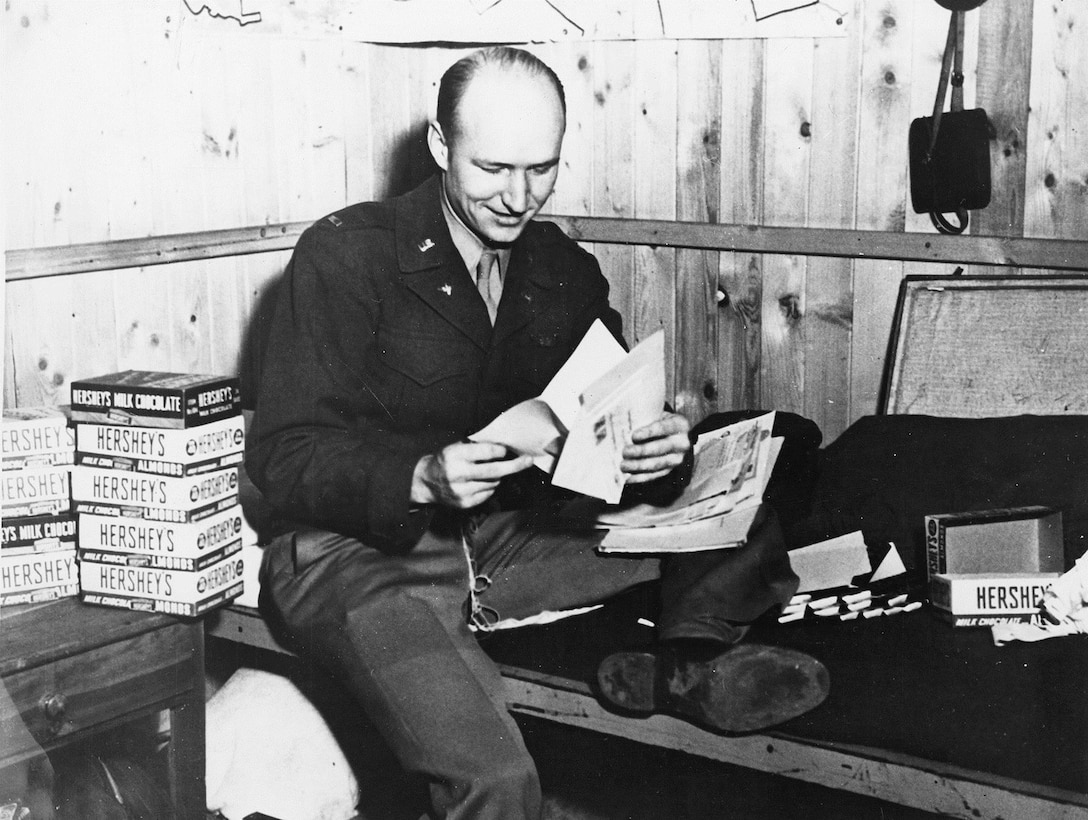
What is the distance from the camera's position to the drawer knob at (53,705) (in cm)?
179

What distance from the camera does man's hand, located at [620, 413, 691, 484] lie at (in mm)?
1740

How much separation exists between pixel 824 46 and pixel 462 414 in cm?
124

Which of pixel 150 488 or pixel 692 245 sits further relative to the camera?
pixel 692 245

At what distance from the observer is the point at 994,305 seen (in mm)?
2426

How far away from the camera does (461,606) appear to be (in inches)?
74.2

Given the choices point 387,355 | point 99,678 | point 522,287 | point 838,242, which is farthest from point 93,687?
point 838,242

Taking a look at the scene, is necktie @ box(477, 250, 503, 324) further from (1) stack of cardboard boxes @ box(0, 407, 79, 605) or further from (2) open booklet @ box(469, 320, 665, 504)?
(1) stack of cardboard boxes @ box(0, 407, 79, 605)

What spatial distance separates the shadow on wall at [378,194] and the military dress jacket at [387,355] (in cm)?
61

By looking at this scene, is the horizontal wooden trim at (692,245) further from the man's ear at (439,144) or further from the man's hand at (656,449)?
the man's hand at (656,449)

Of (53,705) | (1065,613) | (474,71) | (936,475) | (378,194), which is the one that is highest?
(474,71)

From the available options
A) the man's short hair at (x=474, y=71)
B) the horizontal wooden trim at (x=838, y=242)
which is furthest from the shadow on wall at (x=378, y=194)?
the man's short hair at (x=474, y=71)

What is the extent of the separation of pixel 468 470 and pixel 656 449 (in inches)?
12.1

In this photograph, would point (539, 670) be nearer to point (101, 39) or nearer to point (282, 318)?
point (282, 318)

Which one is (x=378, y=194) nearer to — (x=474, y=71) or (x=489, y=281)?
(x=489, y=281)
